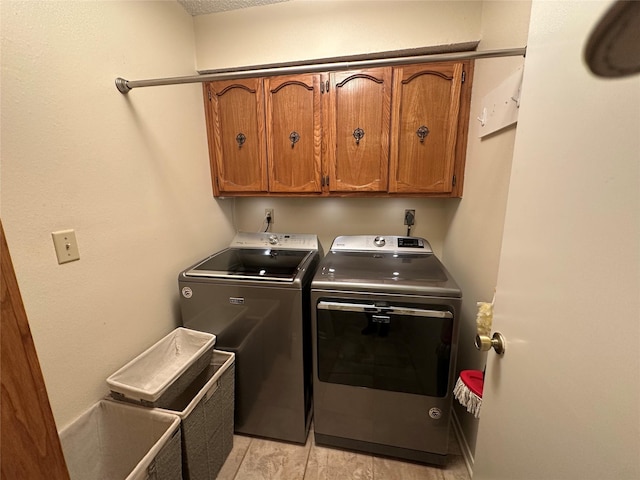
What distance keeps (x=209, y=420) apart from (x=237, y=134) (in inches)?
66.4

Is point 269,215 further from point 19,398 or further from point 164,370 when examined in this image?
point 19,398

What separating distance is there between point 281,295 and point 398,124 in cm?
123

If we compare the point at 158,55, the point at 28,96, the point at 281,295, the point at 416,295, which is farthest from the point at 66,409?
the point at 158,55

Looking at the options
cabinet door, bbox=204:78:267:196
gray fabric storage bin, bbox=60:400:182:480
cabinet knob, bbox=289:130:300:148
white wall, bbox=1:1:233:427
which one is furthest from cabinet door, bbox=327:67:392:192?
gray fabric storage bin, bbox=60:400:182:480

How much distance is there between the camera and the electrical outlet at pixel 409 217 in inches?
76.9

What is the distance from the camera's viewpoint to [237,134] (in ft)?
5.90

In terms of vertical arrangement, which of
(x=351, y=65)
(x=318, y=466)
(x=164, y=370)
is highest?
(x=351, y=65)

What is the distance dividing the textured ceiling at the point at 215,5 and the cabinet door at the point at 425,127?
98 centimetres

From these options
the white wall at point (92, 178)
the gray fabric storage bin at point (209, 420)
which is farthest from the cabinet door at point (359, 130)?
the gray fabric storage bin at point (209, 420)

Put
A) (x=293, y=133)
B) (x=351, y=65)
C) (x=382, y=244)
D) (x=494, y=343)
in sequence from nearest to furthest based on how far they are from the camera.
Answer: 1. (x=494, y=343)
2. (x=351, y=65)
3. (x=293, y=133)
4. (x=382, y=244)

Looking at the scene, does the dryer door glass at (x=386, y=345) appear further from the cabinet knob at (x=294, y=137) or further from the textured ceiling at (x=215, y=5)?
the textured ceiling at (x=215, y=5)

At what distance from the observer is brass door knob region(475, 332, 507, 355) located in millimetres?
684

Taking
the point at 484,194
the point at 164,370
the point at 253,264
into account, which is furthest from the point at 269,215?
the point at 484,194

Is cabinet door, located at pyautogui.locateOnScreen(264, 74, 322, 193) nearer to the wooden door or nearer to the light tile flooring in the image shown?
the wooden door
